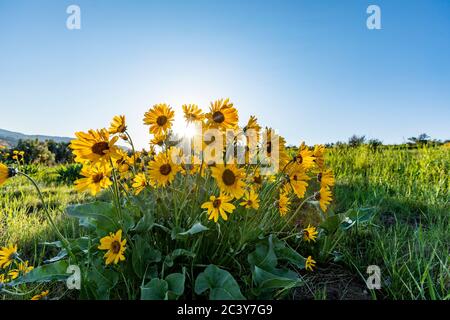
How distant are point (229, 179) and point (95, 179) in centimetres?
63

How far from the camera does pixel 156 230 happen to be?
1495mm

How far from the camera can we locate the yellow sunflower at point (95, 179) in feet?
4.55

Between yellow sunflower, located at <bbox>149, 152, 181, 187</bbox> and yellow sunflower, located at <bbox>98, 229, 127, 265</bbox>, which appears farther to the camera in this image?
yellow sunflower, located at <bbox>149, 152, 181, 187</bbox>

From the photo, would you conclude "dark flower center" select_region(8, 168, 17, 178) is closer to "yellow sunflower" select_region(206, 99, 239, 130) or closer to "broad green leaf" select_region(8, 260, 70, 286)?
"broad green leaf" select_region(8, 260, 70, 286)

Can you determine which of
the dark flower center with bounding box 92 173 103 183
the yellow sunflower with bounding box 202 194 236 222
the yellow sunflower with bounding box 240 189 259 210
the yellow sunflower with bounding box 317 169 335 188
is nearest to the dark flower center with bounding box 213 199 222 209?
the yellow sunflower with bounding box 202 194 236 222

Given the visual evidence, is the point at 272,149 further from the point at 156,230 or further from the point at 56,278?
the point at 56,278

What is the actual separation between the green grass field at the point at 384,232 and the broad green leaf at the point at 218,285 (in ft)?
1.46

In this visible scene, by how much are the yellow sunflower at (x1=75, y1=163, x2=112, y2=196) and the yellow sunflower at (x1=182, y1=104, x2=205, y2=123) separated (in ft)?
1.47

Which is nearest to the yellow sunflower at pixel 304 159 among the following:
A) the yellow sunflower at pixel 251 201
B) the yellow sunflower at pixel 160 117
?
the yellow sunflower at pixel 251 201

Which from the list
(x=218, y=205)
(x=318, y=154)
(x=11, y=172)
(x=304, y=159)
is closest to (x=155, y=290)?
(x=218, y=205)

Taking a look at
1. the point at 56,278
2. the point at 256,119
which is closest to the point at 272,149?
the point at 256,119

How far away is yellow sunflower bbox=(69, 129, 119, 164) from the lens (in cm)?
122
